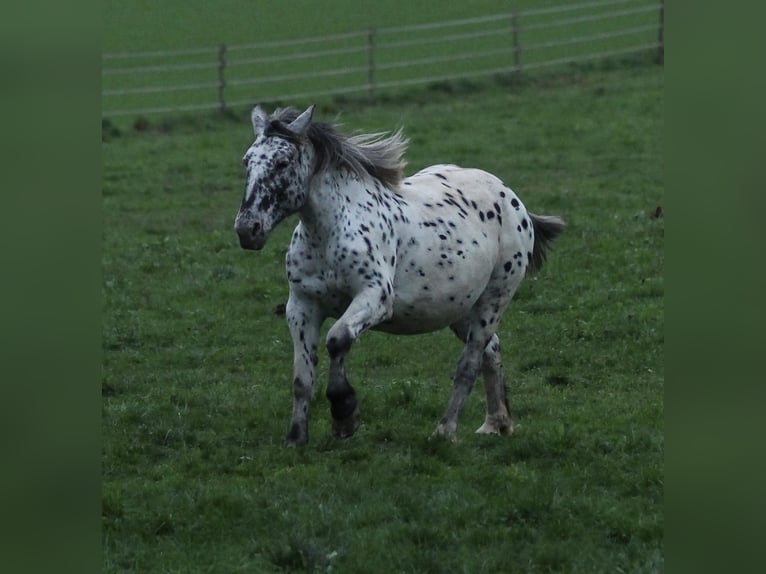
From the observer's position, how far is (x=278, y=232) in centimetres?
1472

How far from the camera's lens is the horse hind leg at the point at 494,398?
7805 millimetres

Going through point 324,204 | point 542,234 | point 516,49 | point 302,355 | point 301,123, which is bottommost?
point 302,355

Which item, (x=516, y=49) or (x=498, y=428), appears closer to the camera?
(x=498, y=428)

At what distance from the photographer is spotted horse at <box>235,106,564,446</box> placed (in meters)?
6.80

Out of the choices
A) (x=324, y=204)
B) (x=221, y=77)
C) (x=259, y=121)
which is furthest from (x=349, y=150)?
(x=221, y=77)

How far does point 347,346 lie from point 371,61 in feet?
58.3

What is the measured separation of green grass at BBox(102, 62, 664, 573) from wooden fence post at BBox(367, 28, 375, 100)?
4049mm

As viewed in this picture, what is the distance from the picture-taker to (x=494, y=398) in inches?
308

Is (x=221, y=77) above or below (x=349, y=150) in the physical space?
above

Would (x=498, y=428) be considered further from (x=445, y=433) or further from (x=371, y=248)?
(x=371, y=248)

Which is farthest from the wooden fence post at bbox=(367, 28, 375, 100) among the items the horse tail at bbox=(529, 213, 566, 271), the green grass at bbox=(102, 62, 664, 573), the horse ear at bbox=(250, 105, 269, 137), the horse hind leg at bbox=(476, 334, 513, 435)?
the horse ear at bbox=(250, 105, 269, 137)
